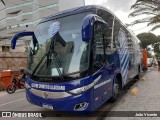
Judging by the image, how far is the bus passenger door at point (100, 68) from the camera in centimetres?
577

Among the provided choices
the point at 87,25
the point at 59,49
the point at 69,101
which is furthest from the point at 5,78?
the point at 87,25

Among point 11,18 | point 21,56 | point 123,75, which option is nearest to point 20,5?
point 11,18

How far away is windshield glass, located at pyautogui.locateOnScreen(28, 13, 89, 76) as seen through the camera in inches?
219

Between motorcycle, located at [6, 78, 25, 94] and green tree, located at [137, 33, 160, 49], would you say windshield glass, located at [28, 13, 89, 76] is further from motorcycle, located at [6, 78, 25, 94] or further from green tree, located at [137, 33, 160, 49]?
green tree, located at [137, 33, 160, 49]

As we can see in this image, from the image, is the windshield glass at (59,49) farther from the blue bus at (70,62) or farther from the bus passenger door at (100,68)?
the bus passenger door at (100,68)

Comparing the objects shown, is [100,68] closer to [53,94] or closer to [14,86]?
[53,94]

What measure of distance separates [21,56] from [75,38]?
15.0 meters

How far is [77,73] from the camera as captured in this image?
5.40 m

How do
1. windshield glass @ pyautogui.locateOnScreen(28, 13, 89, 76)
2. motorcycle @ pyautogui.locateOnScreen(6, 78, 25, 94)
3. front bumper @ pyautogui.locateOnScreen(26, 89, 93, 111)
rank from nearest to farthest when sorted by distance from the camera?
1. front bumper @ pyautogui.locateOnScreen(26, 89, 93, 111)
2. windshield glass @ pyautogui.locateOnScreen(28, 13, 89, 76)
3. motorcycle @ pyautogui.locateOnScreen(6, 78, 25, 94)

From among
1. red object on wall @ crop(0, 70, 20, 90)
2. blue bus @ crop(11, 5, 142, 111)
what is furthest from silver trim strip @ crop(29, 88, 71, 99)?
red object on wall @ crop(0, 70, 20, 90)

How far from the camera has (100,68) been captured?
6.05 metres

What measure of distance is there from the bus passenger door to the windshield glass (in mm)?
351

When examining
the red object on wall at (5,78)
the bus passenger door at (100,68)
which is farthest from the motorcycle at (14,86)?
the bus passenger door at (100,68)

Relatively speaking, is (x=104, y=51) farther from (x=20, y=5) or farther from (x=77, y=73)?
(x=20, y=5)
